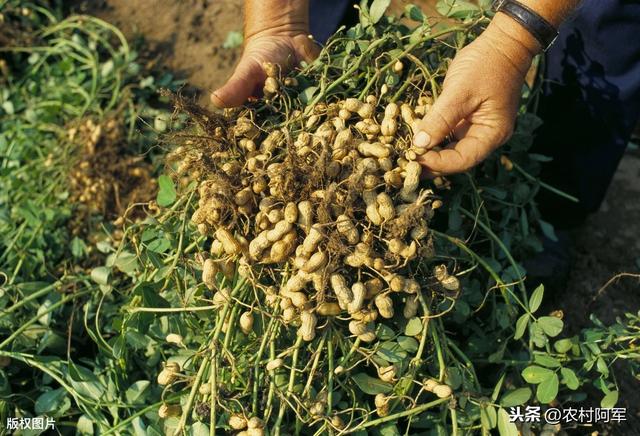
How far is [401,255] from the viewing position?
1.04 meters

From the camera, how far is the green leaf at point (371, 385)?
43.1 inches

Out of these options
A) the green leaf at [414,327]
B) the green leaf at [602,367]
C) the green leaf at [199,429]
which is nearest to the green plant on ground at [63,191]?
the green leaf at [199,429]

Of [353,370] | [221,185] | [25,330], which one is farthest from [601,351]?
[25,330]

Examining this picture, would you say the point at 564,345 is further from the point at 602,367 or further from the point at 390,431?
the point at 390,431

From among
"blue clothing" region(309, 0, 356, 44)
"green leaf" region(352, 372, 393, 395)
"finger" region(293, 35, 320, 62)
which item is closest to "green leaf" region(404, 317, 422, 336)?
"green leaf" region(352, 372, 393, 395)

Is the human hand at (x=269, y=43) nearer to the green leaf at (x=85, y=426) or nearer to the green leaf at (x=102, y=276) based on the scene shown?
the green leaf at (x=102, y=276)

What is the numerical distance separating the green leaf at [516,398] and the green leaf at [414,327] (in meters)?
0.22

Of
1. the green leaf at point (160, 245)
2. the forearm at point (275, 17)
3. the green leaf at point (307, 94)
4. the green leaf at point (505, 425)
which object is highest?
the forearm at point (275, 17)

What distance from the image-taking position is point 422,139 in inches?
44.1

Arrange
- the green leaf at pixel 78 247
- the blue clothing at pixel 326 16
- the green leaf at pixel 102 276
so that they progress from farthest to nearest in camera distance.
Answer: the blue clothing at pixel 326 16 → the green leaf at pixel 78 247 → the green leaf at pixel 102 276

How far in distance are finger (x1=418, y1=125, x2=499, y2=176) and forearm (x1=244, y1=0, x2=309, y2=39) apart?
0.57 meters

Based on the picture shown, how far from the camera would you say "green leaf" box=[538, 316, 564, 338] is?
3.84 feet

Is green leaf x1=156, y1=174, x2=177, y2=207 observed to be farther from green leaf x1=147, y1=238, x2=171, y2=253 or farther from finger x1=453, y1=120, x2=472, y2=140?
finger x1=453, y1=120, x2=472, y2=140

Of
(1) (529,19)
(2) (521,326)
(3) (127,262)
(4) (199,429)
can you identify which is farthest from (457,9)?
(4) (199,429)
